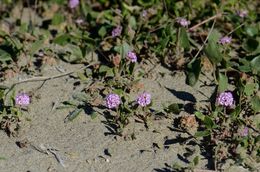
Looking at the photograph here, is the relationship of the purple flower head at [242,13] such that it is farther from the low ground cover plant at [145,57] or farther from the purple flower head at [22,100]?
the purple flower head at [22,100]

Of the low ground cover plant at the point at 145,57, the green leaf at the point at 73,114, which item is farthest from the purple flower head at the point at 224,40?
the green leaf at the point at 73,114

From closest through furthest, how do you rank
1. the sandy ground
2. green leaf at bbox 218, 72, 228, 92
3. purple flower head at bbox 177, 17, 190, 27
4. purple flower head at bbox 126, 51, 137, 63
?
the sandy ground
green leaf at bbox 218, 72, 228, 92
purple flower head at bbox 126, 51, 137, 63
purple flower head at bbox 177, 17, 190, 27

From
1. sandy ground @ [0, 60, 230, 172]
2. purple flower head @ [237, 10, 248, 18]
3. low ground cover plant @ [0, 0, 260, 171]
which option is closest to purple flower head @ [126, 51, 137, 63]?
low ground cover plant @ [0, 0, 260, 171]

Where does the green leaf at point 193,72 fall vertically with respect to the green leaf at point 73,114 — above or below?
above

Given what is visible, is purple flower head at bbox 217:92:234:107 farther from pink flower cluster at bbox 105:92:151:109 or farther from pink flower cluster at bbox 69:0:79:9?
pink flower cluster at bbox 69:0:79:9

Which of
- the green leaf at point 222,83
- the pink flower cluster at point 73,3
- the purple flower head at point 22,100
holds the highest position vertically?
the pink flower cluster at point 73,3
